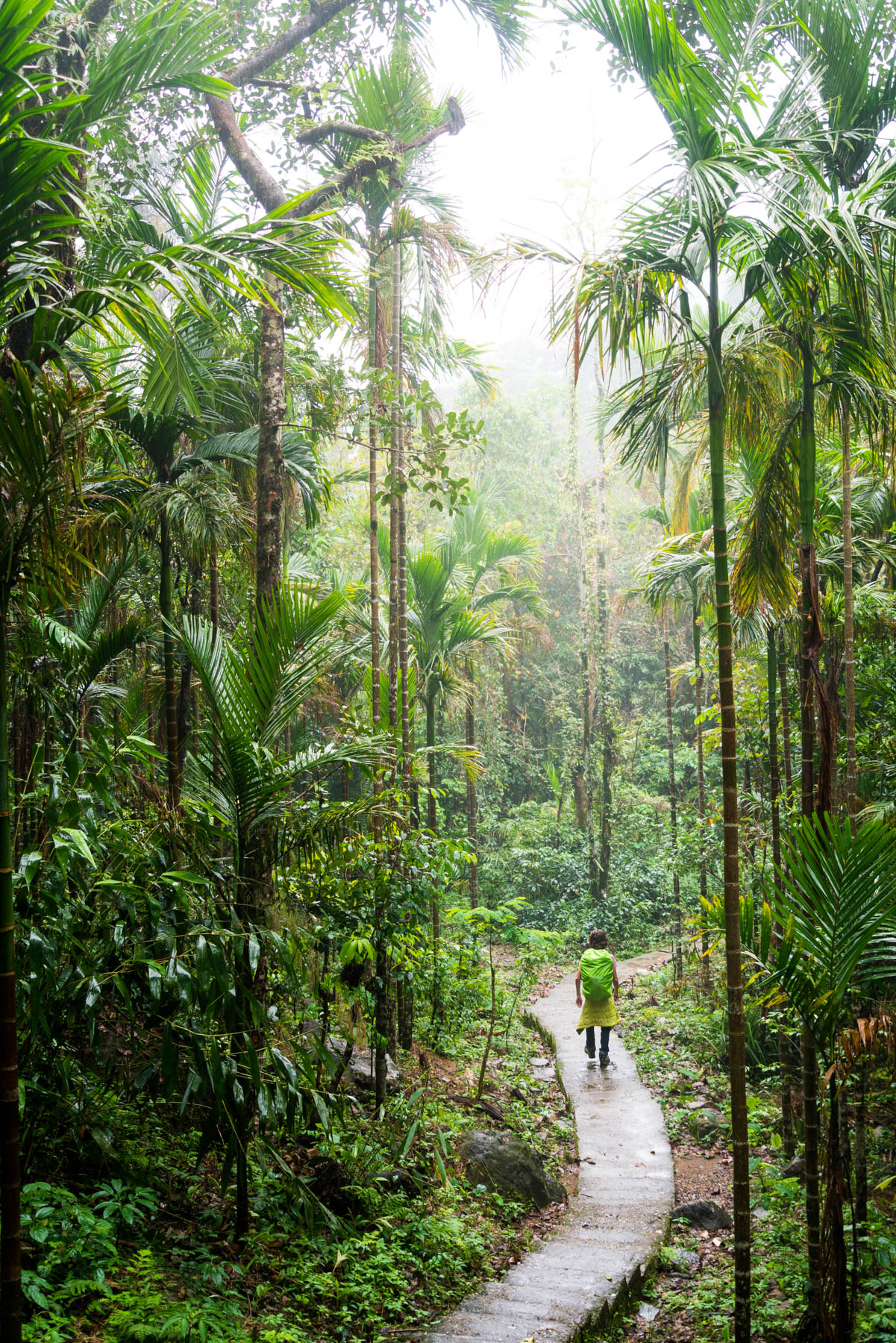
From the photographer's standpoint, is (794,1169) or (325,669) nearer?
(325,669)

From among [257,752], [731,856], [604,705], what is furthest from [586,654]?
[257,752]

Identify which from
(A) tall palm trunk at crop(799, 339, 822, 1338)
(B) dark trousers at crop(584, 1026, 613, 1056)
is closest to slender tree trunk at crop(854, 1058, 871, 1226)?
(A) tall palm trunk at crop(799, 339, 822, 1338)

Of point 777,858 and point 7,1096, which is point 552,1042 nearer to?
point 777,858

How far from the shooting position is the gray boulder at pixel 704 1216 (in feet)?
19.1

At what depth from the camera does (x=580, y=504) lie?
17391mm

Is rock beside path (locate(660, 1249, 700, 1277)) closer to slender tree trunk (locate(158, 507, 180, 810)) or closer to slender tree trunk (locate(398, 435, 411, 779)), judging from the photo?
slender tree trunk (locate(398, 435, 411, 779))

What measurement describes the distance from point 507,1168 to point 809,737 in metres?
3.63

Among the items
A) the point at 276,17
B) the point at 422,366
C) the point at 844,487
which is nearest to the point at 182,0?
the point at 844,487

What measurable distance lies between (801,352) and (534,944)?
28.1 ft

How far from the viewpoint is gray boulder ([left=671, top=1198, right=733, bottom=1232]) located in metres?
5.83

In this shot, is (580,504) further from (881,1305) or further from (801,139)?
(881,1305)

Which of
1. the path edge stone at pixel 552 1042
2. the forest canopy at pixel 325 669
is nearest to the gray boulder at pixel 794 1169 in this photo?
the forest canopy at pixel 325 669

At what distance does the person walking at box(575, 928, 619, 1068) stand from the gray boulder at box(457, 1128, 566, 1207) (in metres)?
2.38

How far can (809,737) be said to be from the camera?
4516mm
